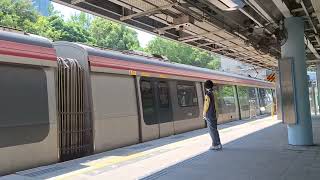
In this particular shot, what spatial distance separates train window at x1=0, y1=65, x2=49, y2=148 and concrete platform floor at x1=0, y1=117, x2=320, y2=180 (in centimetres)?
66

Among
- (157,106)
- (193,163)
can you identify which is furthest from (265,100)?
(193,163)

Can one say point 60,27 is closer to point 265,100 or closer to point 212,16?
point 265,100

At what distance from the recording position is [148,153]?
9516mm

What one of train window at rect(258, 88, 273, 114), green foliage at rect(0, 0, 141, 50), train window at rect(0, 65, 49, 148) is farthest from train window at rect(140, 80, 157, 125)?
green foliage at rect(0, 0, 141, 50)

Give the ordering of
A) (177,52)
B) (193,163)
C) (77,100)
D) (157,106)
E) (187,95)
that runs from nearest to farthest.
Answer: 1. (193,163)
2. (77,100)
3. (157,106)
4. (187,95)
5. (177,52)

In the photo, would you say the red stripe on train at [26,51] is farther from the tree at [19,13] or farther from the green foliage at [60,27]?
the tree at [19,13]

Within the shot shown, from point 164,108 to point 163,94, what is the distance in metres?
0.46

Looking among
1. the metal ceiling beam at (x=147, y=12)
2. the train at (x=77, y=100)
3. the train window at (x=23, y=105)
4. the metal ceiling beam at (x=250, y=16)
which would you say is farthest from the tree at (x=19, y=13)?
the train window at (x=23, y=105)

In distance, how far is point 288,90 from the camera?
10305mm

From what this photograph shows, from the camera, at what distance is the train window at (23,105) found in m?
7.16

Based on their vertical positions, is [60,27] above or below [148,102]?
above

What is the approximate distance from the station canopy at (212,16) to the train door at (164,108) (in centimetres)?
160

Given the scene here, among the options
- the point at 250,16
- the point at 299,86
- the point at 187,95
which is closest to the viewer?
the point at 299,86

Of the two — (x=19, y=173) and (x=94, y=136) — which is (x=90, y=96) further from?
(x=19, y=173)
